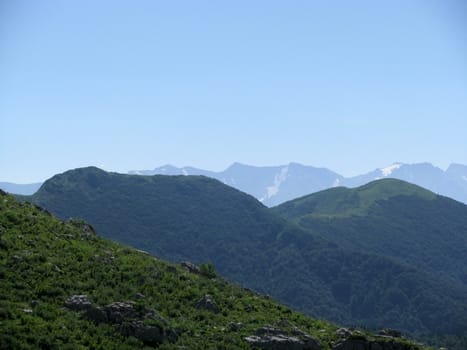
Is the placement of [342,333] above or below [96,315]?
below

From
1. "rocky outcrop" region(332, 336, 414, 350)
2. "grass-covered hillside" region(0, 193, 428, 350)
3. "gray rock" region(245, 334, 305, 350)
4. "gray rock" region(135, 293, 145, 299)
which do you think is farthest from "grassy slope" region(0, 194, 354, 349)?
"rocky outcrop" region(332, 336, 414, 350)

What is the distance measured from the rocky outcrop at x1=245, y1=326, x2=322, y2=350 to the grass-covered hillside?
84 mm

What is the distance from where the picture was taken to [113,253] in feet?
186

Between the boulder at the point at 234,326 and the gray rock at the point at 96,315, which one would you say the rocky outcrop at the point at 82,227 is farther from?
the boulder at the point at 234,326

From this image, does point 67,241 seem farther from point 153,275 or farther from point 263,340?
point 263,340

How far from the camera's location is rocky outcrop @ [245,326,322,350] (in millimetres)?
41344

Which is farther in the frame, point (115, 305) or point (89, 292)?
point (89, 292)

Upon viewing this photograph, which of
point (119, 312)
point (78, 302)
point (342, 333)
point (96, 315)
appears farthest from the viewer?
point (342, 333)

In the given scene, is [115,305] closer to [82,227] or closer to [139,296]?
[139,296]

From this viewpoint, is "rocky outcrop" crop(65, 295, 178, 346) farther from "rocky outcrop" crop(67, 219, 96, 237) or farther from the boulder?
"rocky outcrop" crop(67, 219, 96, 237)

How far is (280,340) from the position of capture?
136 ft

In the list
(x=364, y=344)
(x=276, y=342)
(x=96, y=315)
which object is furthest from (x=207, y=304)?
(x=364, y=344)

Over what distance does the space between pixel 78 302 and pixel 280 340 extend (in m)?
16.5

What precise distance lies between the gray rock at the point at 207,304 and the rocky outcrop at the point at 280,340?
6.32m
